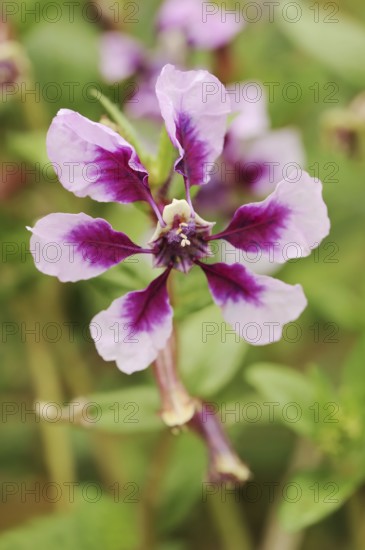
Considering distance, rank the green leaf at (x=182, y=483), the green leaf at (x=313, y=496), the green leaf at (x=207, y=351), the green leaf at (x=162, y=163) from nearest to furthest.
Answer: the green leaf at (x=162, y=163) → the green leaf at (x=313, y=496) → the green leaf at (x=207, y=351) → the green leaf at (x=182, y=483)

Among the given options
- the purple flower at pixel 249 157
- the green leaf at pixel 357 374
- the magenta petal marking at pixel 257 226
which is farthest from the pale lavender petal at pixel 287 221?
the purple flower at pixel 249 157

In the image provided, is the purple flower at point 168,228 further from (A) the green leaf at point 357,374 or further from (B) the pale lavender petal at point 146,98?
(B) the pale lavender petal at point 146,98

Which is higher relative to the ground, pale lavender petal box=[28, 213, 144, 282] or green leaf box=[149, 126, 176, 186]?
green leaf box=[149, 126, 176, 186]

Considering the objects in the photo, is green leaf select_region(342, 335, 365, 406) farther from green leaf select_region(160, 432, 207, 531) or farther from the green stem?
the green stem

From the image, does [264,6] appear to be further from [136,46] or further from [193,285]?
[193,285]

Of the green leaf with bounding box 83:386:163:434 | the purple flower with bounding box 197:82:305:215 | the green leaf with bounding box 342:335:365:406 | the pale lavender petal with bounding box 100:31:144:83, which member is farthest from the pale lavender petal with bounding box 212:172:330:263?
the pale lavender petal with bounding box 100:31:144:83

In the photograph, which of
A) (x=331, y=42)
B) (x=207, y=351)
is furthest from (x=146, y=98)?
(x=207, y=351)

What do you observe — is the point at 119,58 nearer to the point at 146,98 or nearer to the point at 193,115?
the point at 146,98
